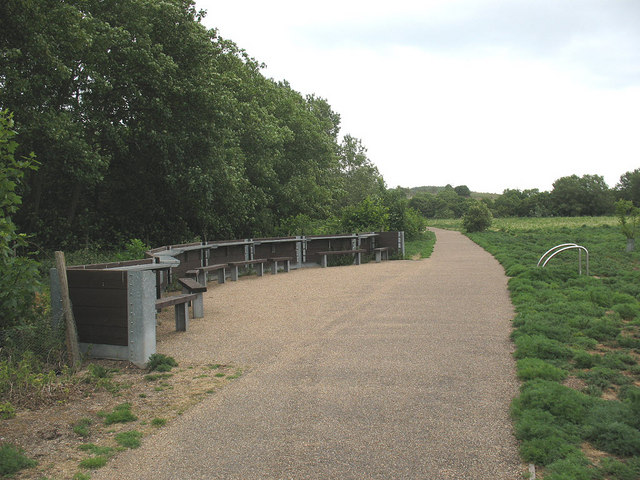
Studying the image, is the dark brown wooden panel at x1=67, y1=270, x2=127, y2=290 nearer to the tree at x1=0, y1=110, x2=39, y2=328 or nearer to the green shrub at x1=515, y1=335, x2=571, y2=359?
the tree at x1=0, y1=110, x2=39, y2=328

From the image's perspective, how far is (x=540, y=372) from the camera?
192 inches

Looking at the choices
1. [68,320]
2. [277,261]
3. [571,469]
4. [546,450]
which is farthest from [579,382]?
[277,261]

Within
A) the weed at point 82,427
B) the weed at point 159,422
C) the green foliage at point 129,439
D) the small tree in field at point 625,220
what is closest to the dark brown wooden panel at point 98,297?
the weed at point 82,427

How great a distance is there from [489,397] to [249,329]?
4.02 m

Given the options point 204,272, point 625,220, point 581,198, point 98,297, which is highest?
point 581,198

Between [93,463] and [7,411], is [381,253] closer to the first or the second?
[7,411]

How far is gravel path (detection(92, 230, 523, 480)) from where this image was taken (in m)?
3.28

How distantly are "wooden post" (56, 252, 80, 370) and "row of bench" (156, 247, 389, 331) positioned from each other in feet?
4.15

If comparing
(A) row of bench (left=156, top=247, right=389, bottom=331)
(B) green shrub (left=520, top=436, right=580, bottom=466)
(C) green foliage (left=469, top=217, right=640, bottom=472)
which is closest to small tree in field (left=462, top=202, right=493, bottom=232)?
(A) row of bench (left=156, top=247, right=389, bottom=331)

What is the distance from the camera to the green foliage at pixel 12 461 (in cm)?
324

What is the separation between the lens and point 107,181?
680 inches

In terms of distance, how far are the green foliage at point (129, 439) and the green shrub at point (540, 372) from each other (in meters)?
3.34

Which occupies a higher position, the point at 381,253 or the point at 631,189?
the point at 631,189

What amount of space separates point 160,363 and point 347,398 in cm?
227
